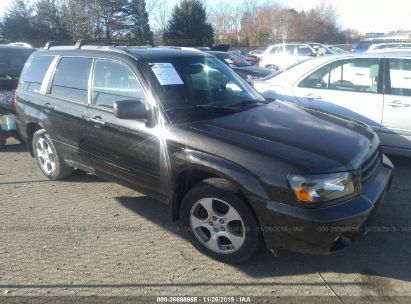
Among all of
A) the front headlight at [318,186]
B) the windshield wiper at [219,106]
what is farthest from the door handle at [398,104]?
the front headlight at [318,186]

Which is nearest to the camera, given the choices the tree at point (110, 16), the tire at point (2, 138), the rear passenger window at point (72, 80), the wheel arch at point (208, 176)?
the wheel arch at point (208, 176)

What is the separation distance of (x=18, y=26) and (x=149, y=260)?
33.1 metres

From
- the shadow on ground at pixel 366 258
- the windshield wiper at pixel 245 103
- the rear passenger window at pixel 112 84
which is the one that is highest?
the rear passenger window at pixel 112 84

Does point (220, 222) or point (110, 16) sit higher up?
point (110, 16)

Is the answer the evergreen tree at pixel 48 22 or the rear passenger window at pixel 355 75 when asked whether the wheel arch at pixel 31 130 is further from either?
the evergreen tree at pixel 48 22

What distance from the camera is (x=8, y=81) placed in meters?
7.26

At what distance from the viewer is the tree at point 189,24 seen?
1449 inches

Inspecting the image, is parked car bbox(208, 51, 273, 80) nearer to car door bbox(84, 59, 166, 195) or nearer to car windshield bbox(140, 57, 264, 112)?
car windshield bbox(140, 57, 264, 112)

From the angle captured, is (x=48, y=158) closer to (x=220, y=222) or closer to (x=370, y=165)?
(x=220, y=222)

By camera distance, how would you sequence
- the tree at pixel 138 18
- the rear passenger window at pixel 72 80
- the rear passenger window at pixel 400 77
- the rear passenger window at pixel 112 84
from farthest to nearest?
the tree at pixel 138 18
the rear passenger window at pixel 400 77
the rear passenger window at pixel 72 80
the rear passenger window at pixel 112 84

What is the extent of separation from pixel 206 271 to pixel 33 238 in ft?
5.89

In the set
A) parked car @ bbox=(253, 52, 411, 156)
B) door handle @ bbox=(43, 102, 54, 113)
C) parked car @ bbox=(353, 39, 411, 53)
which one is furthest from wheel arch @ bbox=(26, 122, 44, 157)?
parked car @ bbox=(353, 39, 411, 53)

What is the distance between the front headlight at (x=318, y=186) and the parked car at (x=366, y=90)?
2710 mm

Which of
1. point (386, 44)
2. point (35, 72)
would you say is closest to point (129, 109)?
point (35, 72)
